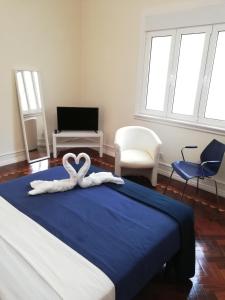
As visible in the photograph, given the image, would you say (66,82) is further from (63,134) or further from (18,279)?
(18,279)

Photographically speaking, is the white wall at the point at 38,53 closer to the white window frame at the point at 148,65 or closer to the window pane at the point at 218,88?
the white window frame at the point at 148,65

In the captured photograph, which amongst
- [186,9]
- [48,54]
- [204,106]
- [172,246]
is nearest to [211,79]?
[204,106]

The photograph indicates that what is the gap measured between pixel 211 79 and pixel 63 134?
2.42 meters

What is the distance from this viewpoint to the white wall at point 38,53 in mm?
→ 3455

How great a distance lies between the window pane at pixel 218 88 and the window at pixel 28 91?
103 inches

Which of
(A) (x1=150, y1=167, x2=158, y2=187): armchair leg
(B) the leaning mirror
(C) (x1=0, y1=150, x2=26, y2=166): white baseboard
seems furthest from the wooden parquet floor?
(B) the leaning mirror

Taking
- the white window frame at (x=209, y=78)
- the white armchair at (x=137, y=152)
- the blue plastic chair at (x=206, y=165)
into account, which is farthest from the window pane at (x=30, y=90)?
the white window frame at (x=209, y=78)

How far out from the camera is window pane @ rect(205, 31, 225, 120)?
2.93m

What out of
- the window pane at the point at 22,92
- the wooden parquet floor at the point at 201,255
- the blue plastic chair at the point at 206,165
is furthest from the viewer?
the window pane at the point at 22,92

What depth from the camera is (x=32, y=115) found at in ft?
12.9

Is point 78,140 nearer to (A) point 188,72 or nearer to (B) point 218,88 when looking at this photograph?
(A) point 188,72

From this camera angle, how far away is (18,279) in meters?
1.12

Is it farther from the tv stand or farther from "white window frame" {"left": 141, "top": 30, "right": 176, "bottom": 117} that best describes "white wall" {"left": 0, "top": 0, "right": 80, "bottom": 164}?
"white window frame" {"left": 141, "top": 30, "right": 176, "bottom": 117}

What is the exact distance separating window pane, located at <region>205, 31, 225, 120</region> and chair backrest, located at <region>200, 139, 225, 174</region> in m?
0.40
